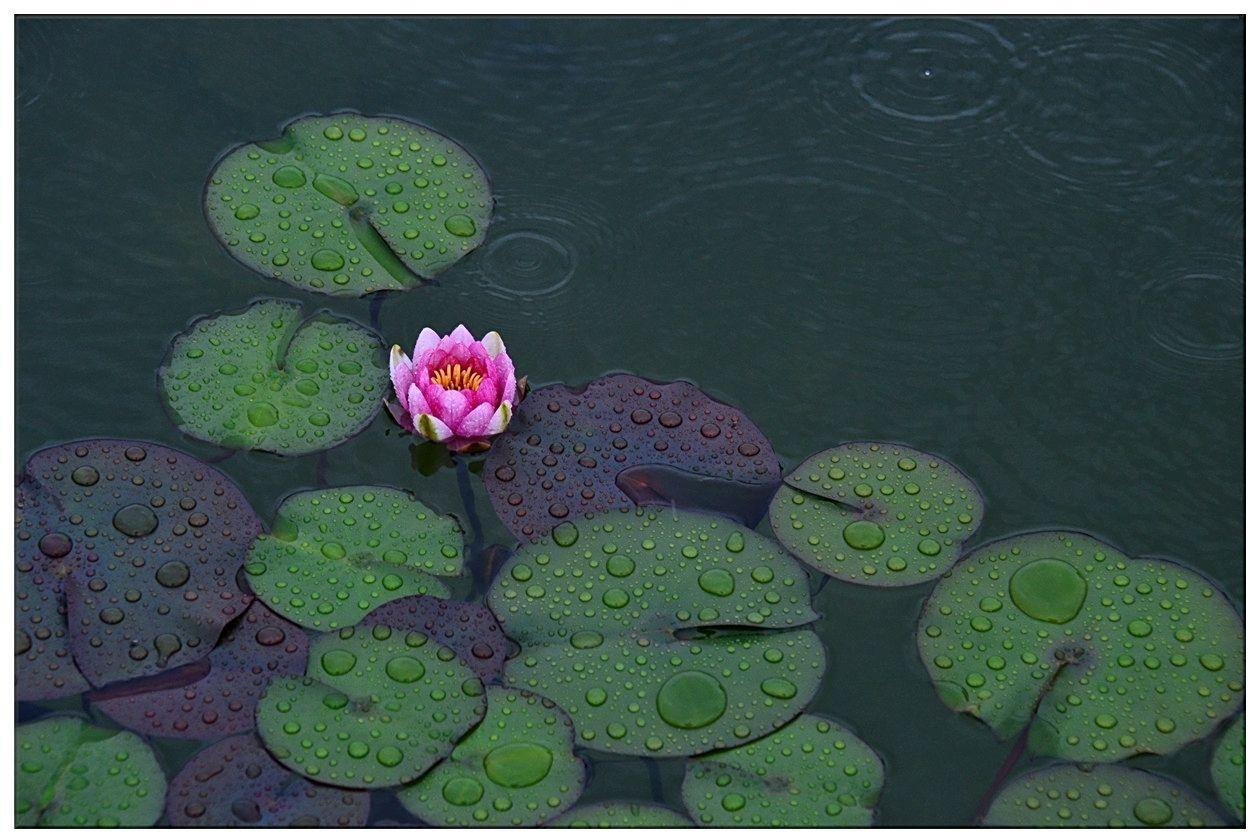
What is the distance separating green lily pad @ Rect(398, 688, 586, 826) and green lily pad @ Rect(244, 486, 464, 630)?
0.40 metres

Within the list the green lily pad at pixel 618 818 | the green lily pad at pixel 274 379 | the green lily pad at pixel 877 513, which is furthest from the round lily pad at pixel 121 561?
the green lily pad at pixel 877 513

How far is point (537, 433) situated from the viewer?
332 centimetres

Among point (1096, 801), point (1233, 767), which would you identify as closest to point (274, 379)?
point (1096, 801)

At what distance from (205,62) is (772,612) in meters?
2.74

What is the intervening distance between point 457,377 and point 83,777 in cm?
133

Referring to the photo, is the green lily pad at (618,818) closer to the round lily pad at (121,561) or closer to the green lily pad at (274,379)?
the round lily pad at (121,561)

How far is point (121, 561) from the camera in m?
2.94

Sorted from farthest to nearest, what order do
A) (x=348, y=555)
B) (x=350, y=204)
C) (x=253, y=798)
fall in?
1. (x=350, y=204)
2. (x=348, y=555)
3. (x=253, y=798)

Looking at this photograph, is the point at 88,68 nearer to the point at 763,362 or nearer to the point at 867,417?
the point at 763,362

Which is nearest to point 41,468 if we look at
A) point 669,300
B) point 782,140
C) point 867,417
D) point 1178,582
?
point 669,300

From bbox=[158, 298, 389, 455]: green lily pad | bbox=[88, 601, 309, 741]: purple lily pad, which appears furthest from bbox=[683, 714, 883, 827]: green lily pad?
bbox=[158, 298, 389, 455]: green lily pad

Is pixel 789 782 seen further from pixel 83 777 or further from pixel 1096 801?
pixel 83 777

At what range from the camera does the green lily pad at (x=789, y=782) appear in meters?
2.64

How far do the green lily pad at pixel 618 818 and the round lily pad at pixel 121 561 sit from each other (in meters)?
0.96
